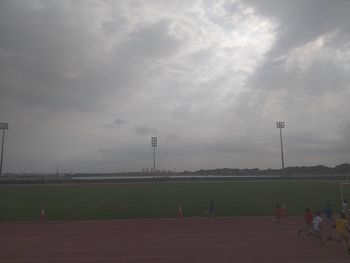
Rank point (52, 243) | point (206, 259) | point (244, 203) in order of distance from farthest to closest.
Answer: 1. point (244, 203)
2. point (52, 243)
3. point (206, 259)

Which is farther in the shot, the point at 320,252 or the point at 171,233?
the point at 171,233

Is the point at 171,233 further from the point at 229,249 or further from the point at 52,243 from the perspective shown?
the point at 52,243

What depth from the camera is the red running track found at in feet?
45.9

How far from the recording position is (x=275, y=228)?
20.6 metres

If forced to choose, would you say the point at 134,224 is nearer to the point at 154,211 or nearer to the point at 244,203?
the point at 154,211

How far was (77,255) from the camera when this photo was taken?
14.5 metres

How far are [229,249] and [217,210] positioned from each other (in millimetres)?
13551

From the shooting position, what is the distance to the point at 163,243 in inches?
653

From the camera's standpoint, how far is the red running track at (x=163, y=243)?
45.9ft

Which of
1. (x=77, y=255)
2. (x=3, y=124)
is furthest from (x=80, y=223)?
(x=3, y=124)

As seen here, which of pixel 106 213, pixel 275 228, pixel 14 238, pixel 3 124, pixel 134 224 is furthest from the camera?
pixel 3 124

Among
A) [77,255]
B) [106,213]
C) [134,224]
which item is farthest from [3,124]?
[77,255]

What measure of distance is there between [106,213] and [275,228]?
1318 centimetres

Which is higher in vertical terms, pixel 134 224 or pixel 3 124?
pixel 3 124
